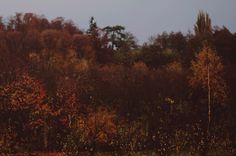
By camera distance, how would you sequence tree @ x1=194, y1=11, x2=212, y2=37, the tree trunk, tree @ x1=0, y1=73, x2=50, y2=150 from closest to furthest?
the tree trunk, tree @ x1=0, y1=73, x2=50, y2=150, tree @ x1=194, y1=11, x2=212, y2=37

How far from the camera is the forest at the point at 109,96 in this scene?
96.8 feet

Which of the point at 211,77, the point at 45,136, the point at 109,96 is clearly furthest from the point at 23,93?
the point at 211,77

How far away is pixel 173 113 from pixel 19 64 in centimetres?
→ 1326

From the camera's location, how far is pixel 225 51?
132 feet

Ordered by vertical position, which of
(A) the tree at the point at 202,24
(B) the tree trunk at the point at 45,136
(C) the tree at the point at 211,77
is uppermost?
(A) the tree at the point at 202,24

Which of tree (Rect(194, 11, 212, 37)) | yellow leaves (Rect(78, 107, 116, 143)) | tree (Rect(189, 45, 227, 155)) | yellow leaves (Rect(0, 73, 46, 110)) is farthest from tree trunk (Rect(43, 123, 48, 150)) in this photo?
tree (Rect(194, 11, 212, 37))

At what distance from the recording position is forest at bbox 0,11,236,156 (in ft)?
96.8

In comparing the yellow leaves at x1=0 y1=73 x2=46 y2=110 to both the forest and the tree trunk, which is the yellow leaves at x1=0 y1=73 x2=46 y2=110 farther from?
the tree trunk

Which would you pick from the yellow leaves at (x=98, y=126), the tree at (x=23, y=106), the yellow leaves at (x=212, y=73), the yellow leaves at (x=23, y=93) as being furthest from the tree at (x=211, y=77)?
the yellow leaves at (x=23, y=93)

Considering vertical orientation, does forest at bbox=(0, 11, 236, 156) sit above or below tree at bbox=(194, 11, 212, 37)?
below

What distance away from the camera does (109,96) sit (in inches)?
1460

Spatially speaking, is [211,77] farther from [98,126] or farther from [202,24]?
[202,24]

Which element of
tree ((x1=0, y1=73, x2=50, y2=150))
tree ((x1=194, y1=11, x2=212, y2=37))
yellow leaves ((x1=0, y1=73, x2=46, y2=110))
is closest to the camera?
tree ((x1=0, y1=73, x2=50, y2=150))

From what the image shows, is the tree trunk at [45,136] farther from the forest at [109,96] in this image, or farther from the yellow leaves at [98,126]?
the yellow leaves at [98,126]
